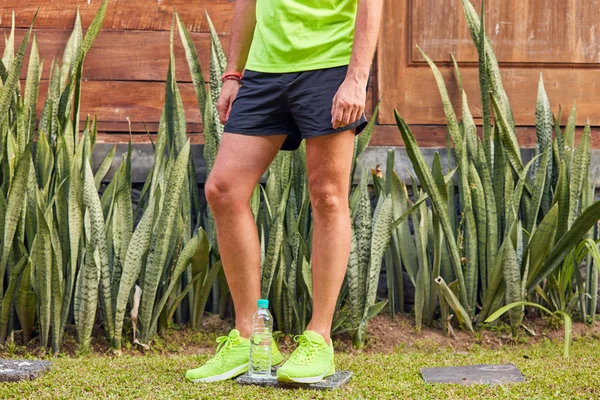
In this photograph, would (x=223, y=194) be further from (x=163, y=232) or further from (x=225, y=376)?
(x=163, y=232)

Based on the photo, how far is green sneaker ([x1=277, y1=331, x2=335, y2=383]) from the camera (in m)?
2.21

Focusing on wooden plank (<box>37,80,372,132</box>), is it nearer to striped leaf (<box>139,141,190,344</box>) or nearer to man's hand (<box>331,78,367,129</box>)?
striped leaf (<box>139,141,190,344</box>)

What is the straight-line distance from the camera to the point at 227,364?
2.34 meters

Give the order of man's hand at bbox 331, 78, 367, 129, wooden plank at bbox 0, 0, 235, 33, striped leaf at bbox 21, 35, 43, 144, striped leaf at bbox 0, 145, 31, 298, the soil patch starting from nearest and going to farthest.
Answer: man's hand at bbox 331, 78, 367, 129
striped leaf at bbox 0, 145, 31, 298
the soil patch
striped leaf at bbox 21, 35, 43, 144
wooden plank at bbox 0, 0, 235, 33

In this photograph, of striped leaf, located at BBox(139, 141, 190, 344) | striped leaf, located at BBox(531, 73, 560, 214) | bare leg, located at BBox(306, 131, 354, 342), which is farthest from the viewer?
striped leaf, located at BBox(531, 73, 560, 214)

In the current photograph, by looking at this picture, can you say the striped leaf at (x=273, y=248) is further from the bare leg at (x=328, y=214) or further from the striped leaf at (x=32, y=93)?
the striped leaf at (x=32, y=93)

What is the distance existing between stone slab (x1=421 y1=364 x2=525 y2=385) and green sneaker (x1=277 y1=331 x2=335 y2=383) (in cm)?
36

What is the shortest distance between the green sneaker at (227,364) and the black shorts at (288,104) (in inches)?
24.5

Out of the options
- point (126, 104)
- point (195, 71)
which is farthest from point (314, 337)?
point (126, 104)

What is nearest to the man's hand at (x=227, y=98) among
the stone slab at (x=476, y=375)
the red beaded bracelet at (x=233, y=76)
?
the red beaded bracelet at (x=233, y=76)

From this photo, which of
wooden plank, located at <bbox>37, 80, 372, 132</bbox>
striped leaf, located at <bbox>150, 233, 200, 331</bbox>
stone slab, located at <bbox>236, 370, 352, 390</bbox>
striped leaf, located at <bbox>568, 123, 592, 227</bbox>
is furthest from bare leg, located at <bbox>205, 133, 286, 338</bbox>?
wooden plank, located at <bbox>37, 80, 372, 132</bbox>

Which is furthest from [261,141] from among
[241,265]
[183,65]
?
[183,65]

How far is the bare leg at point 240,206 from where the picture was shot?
7.52 feet

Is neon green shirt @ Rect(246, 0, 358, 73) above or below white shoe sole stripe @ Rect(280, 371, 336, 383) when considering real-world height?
above
